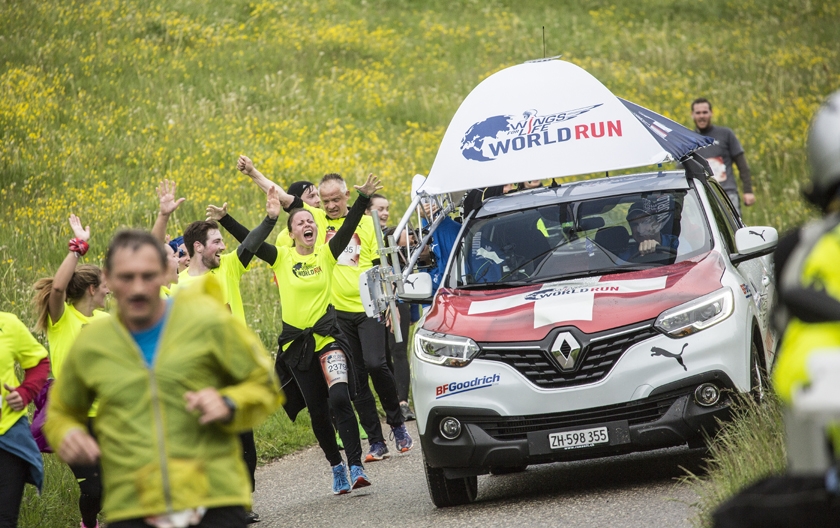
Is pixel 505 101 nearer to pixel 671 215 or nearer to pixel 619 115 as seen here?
pixel 619 115

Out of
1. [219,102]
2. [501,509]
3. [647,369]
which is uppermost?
[219,102]

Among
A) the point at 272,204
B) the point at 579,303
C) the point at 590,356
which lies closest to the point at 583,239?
the point at 579,303

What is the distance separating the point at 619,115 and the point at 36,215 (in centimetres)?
1257

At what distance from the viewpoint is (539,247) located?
348 inches

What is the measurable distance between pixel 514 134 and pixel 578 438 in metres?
2.81

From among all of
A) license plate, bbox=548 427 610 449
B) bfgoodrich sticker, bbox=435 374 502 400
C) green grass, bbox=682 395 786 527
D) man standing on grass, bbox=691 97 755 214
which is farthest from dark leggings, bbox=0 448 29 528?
man standing on grass, bbox=691 97 755 214

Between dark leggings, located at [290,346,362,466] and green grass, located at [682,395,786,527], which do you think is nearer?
green grass, located at [682,395,786,527]

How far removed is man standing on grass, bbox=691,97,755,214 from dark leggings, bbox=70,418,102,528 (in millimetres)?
10565

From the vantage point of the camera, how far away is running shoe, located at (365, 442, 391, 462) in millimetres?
10461

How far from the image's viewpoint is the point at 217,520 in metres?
4.25

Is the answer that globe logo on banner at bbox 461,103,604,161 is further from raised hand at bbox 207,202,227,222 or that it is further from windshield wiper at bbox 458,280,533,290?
raised hand at bbox 207,202,227,222

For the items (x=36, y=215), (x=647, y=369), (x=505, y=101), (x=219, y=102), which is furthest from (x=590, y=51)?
(x=647, y=369)

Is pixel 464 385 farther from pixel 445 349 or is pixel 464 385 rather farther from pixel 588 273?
pixel 588 273

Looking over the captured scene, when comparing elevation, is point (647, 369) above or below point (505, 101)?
below
